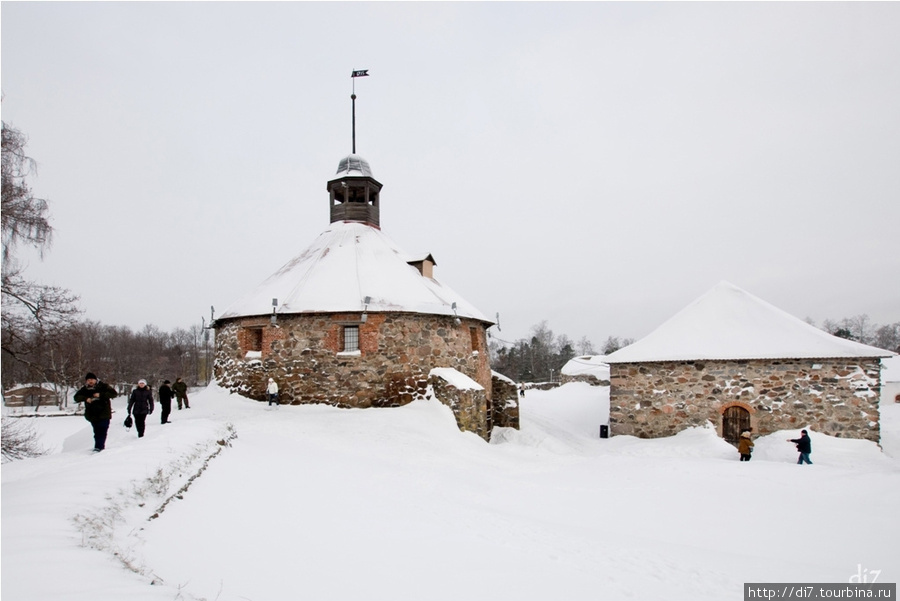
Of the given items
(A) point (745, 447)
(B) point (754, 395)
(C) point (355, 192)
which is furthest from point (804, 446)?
(C) point (355, 192)

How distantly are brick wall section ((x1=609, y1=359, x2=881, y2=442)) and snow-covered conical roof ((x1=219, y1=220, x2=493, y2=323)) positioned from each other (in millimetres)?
5824

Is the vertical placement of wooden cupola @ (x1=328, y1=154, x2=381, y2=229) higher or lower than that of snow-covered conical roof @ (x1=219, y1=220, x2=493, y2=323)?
higher

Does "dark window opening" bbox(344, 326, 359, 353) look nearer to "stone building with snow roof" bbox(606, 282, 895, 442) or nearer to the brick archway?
"stone building with snow roof" bbox(606, 282, 895, 442)

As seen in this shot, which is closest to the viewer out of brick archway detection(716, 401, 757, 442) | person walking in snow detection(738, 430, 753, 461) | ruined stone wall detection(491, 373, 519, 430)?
person walking in snow detection(738, 430, 753, 461)

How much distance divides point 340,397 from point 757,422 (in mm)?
11811

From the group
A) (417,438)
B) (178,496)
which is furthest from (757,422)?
(178,496)

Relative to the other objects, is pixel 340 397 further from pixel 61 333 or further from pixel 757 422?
pixel 757 422

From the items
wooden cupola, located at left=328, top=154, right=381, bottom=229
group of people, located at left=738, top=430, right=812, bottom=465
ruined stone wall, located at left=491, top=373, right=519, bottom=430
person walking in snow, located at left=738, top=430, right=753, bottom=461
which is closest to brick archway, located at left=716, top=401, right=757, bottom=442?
group of people, located at left=738, top=430, right=812, bottom=465

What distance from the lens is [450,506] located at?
8188mm

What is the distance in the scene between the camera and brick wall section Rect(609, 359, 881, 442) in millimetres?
14828

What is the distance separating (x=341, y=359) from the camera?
16.0 metres

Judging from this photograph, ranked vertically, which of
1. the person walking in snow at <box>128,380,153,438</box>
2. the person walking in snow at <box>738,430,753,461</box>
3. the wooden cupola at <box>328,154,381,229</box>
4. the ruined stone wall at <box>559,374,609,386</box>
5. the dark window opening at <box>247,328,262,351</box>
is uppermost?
the wooden cupola at <box>328,154,381,229</box>

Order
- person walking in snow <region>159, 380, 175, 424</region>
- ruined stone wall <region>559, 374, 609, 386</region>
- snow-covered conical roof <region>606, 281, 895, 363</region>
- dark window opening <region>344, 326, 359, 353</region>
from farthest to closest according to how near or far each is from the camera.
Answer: ruined stone wall <region>559, 374, 609, 386</region> < dark window opening <region>344, 326, 359, 353</region> < snow-covered conical roof <region>606, 281, 895, 363</region> < person walking in snow <region>159, 380, 175, 424</region>

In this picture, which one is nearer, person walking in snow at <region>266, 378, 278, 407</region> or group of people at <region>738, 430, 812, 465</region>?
group of people at <region>738, 430, 812, 465</region>
